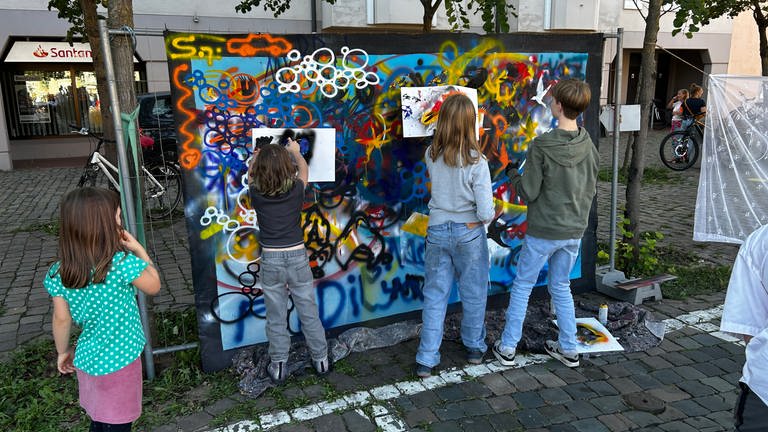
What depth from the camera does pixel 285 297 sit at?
140 inches

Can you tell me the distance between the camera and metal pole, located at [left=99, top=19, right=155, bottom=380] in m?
3.22

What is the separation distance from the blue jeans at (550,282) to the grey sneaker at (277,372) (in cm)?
143

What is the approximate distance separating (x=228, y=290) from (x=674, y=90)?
2358cm

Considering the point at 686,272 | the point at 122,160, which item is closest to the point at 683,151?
the point at 686,272

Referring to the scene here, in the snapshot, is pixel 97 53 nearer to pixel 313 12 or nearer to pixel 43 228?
pixel 43 228

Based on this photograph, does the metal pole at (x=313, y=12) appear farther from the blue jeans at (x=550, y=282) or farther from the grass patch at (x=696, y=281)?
the blue jeans at (x=550, y=282)

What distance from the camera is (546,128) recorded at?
15.2 feet

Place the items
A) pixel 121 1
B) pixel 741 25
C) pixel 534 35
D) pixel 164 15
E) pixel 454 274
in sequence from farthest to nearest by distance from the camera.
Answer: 1. pixel 741 25
2. pixel 164 15
3. pixel 534 35
4. pixel 454 274
5. pixel 121 1

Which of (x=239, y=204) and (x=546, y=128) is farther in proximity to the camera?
(x=546, y=128)

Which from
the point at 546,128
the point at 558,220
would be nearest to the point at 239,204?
the point at 558,220

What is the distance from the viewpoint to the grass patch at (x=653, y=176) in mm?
10660

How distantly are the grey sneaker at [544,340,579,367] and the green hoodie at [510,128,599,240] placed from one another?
81 cm

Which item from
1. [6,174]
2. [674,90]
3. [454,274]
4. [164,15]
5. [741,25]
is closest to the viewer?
[454,274]

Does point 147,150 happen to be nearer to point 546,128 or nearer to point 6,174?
point 6,174
